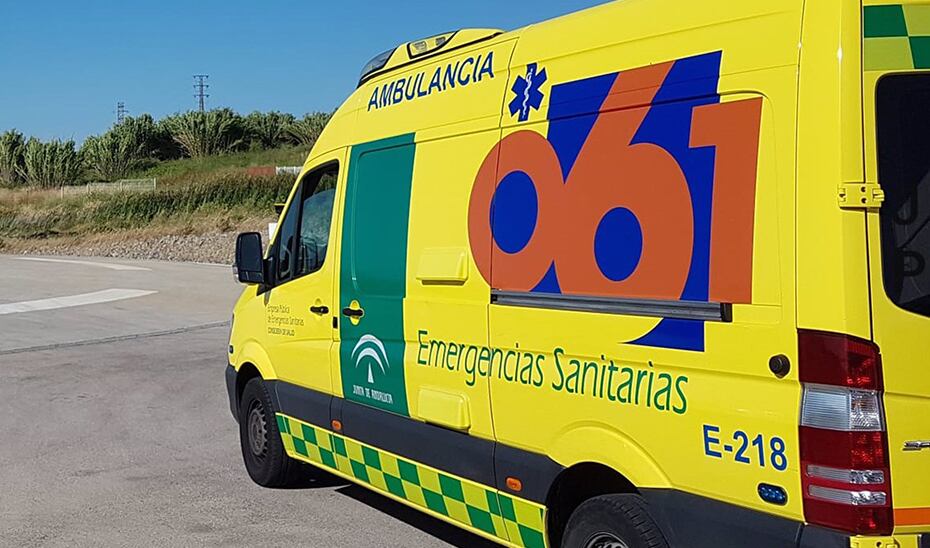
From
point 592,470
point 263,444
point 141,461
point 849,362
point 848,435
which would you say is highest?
point 849,362

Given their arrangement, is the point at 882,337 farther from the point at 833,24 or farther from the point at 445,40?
the point at 445,40

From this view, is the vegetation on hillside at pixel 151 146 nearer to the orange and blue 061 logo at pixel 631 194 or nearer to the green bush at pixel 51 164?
the green bush at pixel 51 164

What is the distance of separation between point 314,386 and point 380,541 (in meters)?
0.99

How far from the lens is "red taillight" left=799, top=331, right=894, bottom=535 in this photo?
3.47m

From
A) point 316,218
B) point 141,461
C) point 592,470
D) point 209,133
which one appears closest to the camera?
point 592,470

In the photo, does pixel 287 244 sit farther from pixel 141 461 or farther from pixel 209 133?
pixel 209 133

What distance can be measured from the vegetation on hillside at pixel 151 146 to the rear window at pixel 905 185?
57.1 meters

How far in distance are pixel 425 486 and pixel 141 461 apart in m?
3.65

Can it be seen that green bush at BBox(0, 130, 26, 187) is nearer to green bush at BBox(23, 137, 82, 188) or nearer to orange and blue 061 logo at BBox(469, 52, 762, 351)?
green bush at BBox(23, 137, 82, 188)

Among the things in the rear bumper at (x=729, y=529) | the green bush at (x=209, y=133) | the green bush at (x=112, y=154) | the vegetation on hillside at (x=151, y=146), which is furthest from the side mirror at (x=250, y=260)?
the green bush at (x=209, y=133)

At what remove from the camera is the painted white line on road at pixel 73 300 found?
20609mm

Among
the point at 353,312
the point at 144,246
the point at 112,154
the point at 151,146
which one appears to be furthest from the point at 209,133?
the point at 353,312

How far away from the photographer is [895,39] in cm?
358

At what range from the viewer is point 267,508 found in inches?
281
